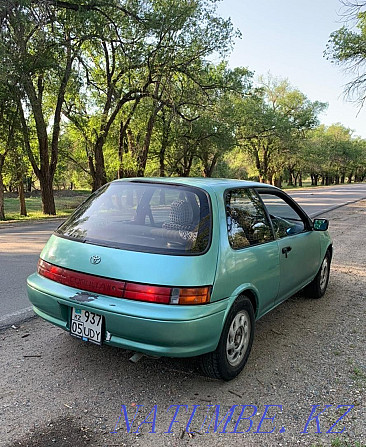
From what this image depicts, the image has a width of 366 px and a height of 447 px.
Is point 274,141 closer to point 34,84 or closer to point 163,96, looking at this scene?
point 163,96

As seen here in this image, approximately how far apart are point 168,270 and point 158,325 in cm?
37

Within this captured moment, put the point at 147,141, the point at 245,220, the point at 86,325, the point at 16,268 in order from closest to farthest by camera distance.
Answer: the point at 86,325
the point at 245,220
the point at 16,268
the point at 147,141

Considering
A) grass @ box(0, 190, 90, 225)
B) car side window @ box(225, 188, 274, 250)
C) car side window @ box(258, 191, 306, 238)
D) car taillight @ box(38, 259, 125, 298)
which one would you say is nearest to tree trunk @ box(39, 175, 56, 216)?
grass @ box(0, 190, 90, 225)

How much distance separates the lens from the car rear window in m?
2.78

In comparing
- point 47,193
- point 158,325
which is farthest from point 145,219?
point 47,193

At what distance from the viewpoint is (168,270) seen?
257 centimetres

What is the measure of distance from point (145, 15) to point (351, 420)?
54.2ft

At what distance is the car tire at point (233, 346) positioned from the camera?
2.82 metres

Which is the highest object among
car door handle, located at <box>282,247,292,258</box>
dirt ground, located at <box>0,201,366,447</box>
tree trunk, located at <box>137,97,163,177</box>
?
tree trunk, located at <box>137,97,163,177</box>

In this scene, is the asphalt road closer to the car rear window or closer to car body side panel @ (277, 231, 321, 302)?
the car rear window

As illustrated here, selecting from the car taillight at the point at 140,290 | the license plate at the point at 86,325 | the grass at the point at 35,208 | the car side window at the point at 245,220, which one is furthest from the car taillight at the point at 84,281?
the grass at the point at 35,208

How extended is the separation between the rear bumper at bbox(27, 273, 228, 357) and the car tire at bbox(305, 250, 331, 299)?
8.32 feet

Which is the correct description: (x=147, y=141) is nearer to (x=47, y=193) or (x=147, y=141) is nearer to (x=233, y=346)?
(x=47, y=193)

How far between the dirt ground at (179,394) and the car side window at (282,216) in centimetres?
109
